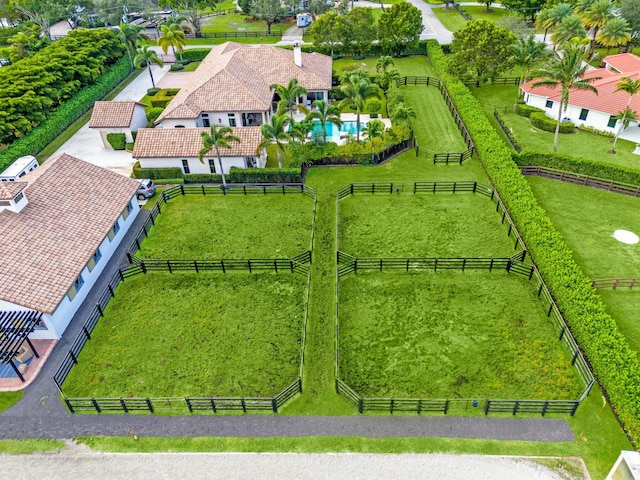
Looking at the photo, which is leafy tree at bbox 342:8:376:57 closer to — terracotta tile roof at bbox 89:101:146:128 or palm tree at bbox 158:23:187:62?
palm tree at bbox 158:23:187:62

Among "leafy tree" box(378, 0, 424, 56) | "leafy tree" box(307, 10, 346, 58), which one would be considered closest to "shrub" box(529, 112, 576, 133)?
"leafy tree" box(378, 0, 424, 56)

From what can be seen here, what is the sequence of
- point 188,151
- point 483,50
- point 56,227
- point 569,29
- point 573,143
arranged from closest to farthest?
point 56,227 → point 188,151 → point 573,143 → point 569,29 → point 483,50

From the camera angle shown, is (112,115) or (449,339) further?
(112,115)

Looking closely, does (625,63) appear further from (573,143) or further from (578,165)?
(578,165)

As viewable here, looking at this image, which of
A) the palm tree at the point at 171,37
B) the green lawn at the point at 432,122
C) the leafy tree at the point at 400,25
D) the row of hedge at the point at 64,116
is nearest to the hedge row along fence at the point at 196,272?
the green lawn at the point at 432,122

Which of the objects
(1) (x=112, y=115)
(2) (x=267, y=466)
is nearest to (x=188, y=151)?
(1) (x=112, y=115)

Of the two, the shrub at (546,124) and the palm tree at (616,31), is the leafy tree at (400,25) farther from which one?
the shrub at (546,124)

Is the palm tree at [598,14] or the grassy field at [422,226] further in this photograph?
the palm tree at [598,14]

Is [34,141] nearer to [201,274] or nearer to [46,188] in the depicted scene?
[46,188]
